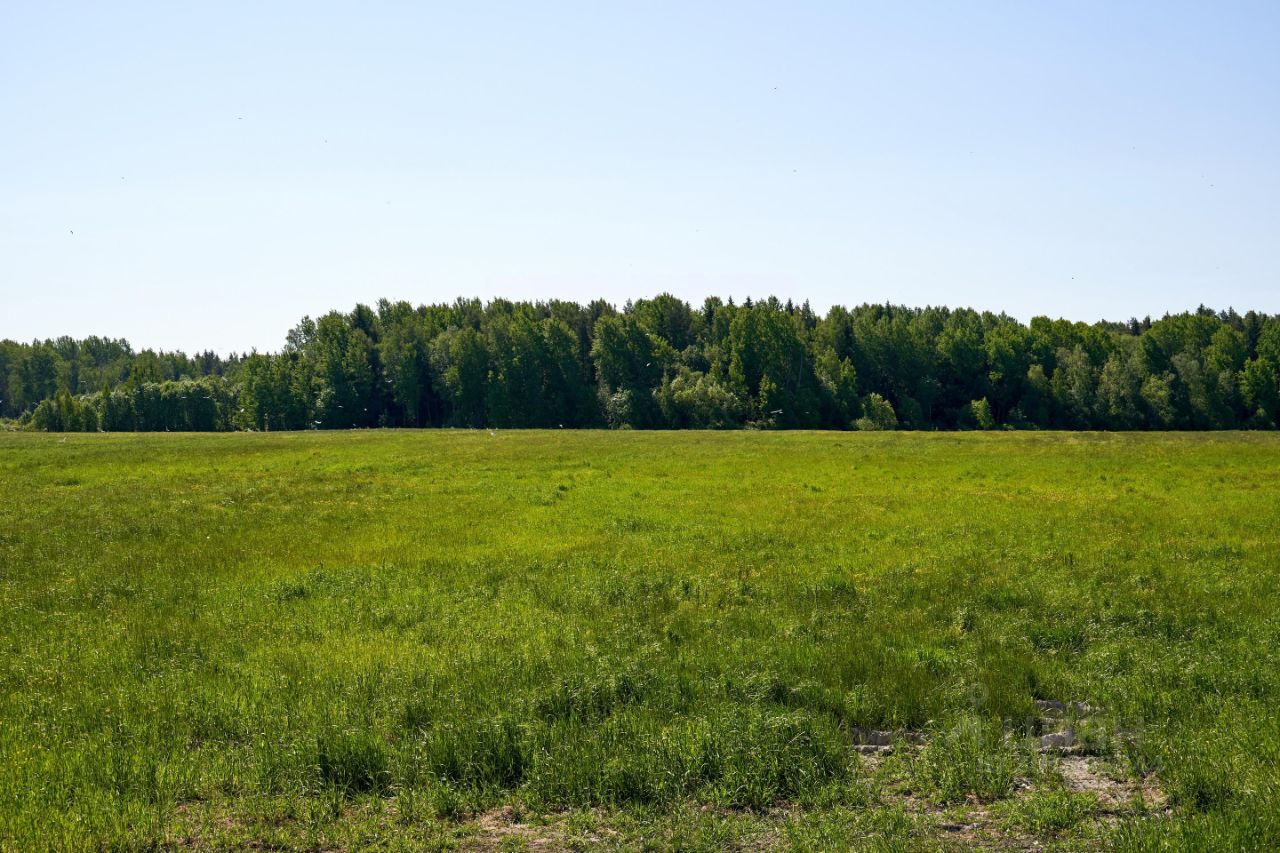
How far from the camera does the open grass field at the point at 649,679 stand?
8.96 meters

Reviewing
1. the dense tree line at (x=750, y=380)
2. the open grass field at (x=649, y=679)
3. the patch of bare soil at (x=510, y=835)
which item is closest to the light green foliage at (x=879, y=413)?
the dense tree line at (x=750, y=380)

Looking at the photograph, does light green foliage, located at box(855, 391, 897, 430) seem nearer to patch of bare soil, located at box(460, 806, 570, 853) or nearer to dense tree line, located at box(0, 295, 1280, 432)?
dense tree line, located at box(0, 295, 1280, 432)

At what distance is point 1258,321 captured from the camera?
152000 millimetres

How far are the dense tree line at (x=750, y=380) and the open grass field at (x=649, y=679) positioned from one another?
310 feet

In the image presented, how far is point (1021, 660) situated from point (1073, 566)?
7723 mm

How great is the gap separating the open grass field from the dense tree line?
94.5 m

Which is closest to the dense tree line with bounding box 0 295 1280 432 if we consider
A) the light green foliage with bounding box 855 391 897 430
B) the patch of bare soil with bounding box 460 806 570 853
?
the light green foliage with bounding box 855 391 897 430

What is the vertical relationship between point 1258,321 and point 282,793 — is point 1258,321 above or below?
above

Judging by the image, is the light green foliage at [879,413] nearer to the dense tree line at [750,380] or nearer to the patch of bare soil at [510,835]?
the dense tree line at [750,380]

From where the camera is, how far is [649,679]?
508 inches

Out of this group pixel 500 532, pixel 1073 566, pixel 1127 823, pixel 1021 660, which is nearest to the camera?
pixel 1127 823

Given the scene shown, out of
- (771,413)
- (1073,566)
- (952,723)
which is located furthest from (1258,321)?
(952,723)

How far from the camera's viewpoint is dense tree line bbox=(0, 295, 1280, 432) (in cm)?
12669

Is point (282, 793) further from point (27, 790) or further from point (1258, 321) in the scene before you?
point (1258, 321)
